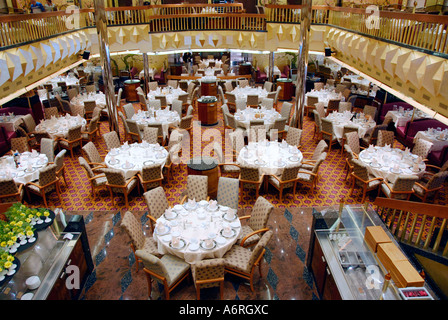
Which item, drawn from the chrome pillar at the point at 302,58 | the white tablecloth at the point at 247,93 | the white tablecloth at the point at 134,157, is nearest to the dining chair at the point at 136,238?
the white tablecloth at the point at 134,157

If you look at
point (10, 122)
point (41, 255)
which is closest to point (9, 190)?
point (41, 255)

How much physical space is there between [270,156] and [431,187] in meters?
3.36

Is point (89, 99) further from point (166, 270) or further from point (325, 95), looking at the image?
point (166, 270)

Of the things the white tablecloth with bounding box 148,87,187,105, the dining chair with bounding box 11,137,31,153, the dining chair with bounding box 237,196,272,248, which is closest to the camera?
the dining chair with bounding box 237,196,272,248

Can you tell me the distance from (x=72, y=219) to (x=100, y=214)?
6.50ft

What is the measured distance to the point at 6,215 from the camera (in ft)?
15.6

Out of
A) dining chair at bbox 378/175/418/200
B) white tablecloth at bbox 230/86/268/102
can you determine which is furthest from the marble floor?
white tablecloth at bbox 230/86/268/102

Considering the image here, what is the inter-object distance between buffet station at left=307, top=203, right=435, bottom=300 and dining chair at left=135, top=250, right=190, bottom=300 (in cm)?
196

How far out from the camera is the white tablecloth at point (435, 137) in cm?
876

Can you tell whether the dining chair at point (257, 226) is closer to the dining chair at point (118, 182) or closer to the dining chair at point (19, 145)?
the dining chair at point (118, 182)

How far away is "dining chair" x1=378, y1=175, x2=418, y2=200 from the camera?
6.55 metres

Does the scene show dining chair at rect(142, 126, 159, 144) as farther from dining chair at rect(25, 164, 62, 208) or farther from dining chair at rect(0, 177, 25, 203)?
dining chair at rect(0, 177, 25, 203)
